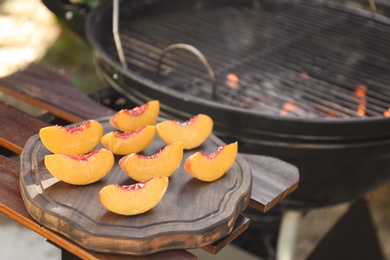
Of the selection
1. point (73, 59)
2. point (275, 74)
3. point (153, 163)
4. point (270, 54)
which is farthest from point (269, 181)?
point (73, 59)

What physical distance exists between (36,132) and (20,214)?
409mm

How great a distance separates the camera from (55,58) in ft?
14.9

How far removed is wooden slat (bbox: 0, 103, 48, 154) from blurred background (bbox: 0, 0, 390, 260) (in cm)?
103

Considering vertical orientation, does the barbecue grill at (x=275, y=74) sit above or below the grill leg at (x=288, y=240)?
above

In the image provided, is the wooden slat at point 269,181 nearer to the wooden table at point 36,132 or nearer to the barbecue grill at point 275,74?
the wooden table at point 36,132

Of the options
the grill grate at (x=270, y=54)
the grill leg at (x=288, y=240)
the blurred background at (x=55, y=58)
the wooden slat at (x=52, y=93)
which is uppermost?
the wooden slat at (x=52, y=93)

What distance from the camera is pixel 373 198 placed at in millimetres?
3742

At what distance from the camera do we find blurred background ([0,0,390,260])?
326cm

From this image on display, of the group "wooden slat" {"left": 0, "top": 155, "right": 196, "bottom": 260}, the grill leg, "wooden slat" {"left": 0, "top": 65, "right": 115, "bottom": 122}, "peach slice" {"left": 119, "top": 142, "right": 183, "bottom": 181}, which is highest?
"peach slice" {"left": 119, "top": 142, "right": 183, "bottom": 181}

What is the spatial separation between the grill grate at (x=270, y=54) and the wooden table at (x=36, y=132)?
1.57ft

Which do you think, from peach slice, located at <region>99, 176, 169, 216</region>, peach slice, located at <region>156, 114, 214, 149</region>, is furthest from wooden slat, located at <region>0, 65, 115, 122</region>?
peach slice, located at <region>99, 176, 169, 216</region>

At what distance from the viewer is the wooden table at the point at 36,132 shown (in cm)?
128

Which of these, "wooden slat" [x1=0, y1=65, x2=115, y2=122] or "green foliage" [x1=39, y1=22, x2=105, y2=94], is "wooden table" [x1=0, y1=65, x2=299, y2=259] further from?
"green foliage" [x1=39, y1=22, x2=105, y2=94]

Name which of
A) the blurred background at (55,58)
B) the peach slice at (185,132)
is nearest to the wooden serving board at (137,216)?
the peach slice at (185,132)
